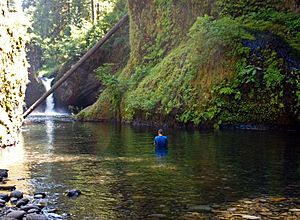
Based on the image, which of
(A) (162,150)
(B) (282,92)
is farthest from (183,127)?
(A) (162,150)

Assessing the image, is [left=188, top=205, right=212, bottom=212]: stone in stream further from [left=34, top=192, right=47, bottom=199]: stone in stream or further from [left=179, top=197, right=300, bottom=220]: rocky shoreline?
[left=34, top=192, right=47, bottom=199]: stone in stream

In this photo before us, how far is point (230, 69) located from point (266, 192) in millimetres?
16190

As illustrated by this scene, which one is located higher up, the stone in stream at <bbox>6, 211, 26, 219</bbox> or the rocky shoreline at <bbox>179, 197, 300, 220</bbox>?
the stone in stream at <bbox>6, 211, 26, 219</bbox>

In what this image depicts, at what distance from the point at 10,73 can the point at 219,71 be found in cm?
1123

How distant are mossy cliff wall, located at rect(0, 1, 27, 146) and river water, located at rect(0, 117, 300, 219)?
1031 mm

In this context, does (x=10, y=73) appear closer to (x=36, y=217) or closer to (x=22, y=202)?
(x=22, y=202)

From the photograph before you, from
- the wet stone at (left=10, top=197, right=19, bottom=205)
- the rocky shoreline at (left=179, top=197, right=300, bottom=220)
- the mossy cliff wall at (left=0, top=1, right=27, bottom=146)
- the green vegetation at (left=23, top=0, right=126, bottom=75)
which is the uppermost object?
the green vegetation at (left=23, top=0, right=126, bottom=75)

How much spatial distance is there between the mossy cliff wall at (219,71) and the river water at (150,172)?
419 centimetres

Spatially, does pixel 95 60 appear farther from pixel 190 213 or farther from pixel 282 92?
pixel 190 213

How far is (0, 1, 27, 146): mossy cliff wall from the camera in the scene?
18.6m

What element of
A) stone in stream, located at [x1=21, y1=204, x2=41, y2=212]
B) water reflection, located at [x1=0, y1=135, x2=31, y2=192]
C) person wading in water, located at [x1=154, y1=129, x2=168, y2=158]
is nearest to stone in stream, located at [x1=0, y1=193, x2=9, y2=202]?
water reflection, located at [x1=0, y1=135, x2=31, y2=192]

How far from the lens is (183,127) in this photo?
86.7 feet

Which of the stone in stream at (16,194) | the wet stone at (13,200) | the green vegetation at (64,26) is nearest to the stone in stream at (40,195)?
the stone in stream at (16,194)

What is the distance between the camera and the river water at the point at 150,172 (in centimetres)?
919
